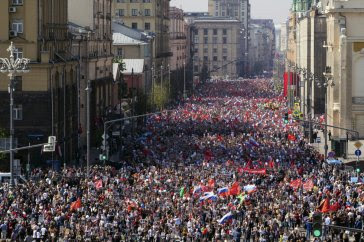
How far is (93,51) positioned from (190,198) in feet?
170

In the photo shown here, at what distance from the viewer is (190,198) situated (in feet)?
174

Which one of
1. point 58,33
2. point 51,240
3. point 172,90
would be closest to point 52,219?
point 51,240

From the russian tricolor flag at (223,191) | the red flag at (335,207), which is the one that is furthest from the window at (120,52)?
the red flag at (335,207)

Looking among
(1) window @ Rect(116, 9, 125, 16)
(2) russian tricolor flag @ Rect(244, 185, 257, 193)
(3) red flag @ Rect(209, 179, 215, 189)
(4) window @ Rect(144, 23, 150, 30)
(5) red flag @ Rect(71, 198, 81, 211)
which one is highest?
(1) window @ Rect(116, 9, 125, 16)

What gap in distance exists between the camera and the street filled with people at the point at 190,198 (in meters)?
45.4

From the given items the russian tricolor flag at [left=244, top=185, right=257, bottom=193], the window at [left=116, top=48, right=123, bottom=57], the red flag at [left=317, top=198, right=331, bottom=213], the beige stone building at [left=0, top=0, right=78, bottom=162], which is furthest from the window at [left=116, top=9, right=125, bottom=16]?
the red flag at [left=317, top=198, right=331, bottom=213]

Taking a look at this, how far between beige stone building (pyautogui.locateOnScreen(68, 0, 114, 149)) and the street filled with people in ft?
48.1

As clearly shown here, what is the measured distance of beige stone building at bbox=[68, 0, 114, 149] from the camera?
9419cm

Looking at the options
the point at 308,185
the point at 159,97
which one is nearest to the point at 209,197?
the point at 308,185

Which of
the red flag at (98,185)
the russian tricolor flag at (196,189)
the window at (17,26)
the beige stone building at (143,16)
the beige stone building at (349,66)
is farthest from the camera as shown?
the beige stone building at (143,16)

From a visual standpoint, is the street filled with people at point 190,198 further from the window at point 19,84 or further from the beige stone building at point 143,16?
the beige stone building at point 143,16

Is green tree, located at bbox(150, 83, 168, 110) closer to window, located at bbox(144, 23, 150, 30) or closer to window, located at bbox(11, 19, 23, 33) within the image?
window, located at bbox(144, 23, 150, 30)

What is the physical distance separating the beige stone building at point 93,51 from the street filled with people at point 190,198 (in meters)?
14.7

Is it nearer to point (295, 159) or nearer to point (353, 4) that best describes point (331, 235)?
point (295, 159)
